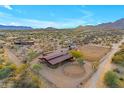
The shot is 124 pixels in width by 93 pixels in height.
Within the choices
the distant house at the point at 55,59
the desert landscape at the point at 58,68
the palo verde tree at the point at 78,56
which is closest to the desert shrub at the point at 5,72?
the desert landscape at the point at 58,68

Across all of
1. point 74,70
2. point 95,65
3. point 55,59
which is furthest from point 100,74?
point 55,59

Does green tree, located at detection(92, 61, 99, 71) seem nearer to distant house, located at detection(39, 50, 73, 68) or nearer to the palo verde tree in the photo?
the palo verde tree

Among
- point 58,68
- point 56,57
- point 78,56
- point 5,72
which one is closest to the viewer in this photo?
point 5,72

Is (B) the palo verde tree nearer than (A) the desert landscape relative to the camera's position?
No

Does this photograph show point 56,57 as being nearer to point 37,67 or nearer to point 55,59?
point 55,59

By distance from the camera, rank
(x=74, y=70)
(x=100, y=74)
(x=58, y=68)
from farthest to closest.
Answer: (x=58, y=68)
(x=74, y=70)
(x=100, y=74)

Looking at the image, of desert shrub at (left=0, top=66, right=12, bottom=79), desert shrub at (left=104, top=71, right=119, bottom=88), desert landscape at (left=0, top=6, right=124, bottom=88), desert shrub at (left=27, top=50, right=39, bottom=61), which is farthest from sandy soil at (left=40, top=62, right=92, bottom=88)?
desert shrub at (left=0, top=66, right=12, bottom=79)
